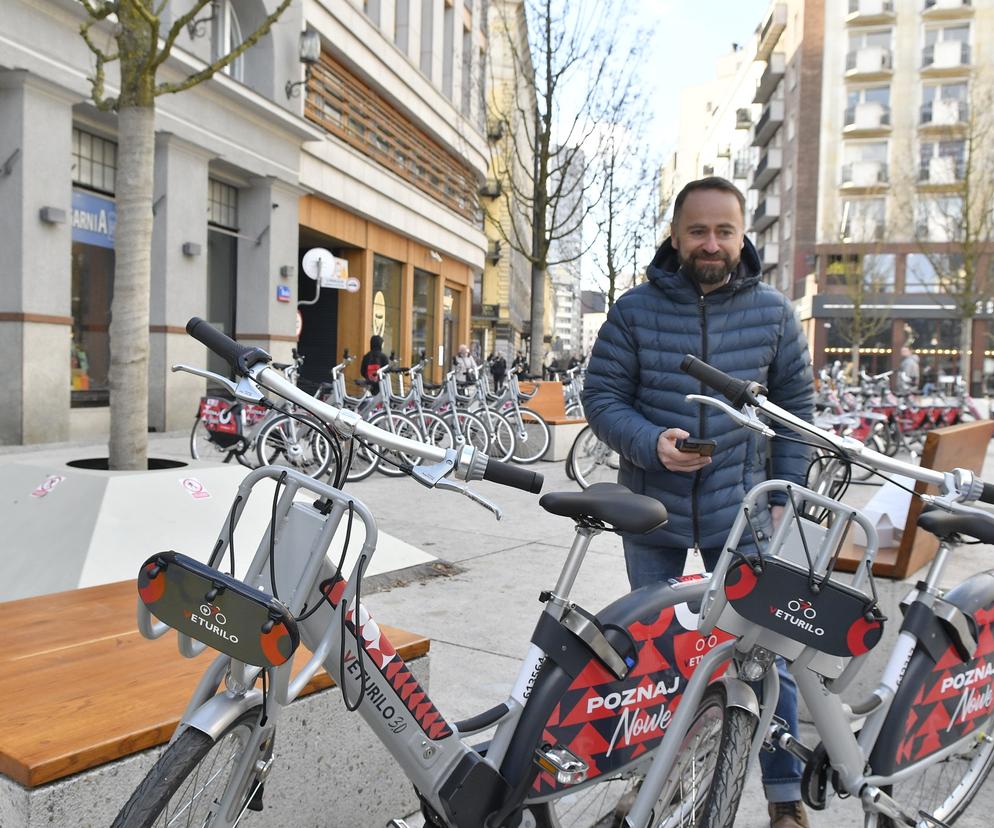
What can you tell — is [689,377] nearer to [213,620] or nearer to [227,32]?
[213,620]

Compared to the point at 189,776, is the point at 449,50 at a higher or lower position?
higher

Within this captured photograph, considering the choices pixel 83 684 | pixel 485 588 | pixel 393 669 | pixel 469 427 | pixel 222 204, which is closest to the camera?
pixel 393 669

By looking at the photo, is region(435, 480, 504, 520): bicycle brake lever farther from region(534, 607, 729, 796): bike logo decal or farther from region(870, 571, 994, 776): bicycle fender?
region(870, 571, 994, 776): bicycle fender

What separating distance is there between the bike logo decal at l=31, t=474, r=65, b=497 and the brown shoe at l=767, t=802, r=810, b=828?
155 inches

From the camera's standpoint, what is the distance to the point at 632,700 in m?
2.40

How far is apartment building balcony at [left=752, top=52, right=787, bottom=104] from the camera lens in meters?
53.8

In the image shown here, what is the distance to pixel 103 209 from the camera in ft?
44.2

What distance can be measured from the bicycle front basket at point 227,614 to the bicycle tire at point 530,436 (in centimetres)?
1096

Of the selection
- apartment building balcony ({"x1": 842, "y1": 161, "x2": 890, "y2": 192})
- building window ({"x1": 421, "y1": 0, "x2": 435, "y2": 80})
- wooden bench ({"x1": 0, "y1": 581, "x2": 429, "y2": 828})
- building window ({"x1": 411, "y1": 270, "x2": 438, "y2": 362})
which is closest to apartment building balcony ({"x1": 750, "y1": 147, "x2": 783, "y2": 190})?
apartment building balcony ({"x1": 842, "y1": 161, "x2": 890, "y2": 192})

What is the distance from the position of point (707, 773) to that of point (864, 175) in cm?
4965

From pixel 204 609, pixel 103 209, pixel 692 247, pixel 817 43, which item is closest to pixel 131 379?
pixel 692 247

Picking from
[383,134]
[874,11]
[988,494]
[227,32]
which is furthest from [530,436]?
[874,11]

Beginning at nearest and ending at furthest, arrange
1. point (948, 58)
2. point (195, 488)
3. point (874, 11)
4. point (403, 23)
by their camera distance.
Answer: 1. point (195, 488)
2. point (403, 23)
3. point (948, 58)
4. point (874, 11)

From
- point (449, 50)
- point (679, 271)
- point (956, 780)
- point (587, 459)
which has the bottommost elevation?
point (956, 780)
